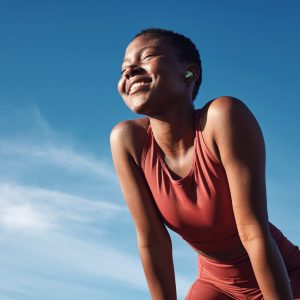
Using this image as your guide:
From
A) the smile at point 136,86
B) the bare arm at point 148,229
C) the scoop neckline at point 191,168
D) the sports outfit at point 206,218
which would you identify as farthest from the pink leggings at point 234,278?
the smile at point 136,86

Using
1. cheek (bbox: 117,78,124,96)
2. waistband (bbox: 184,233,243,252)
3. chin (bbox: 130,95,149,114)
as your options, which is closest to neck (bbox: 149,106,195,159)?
chin (bbox: 130,95,149,114)

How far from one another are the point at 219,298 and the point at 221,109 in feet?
4.95

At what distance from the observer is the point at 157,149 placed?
3.91 meters

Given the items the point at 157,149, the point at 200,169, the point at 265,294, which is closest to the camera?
the point at 265,294

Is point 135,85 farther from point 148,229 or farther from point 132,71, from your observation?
point 148,229

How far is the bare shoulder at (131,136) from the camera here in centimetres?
400

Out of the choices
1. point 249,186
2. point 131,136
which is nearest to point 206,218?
point 249,186

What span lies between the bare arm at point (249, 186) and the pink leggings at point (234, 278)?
600 mm

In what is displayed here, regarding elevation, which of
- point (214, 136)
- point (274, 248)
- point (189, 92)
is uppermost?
point (189, 92)

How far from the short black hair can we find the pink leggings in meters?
→ 1.42

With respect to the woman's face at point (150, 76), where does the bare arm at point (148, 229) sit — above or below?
below

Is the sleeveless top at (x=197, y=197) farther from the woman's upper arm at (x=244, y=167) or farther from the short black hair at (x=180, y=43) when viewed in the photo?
the short black hair at (x=180, y=43)

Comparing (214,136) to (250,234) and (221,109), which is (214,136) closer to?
(221,109)

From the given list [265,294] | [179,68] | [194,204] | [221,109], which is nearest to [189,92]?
[179,68]
